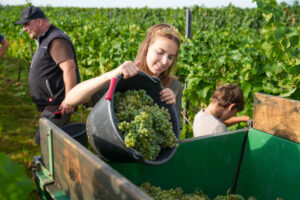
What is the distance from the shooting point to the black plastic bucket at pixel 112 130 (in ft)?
4.58

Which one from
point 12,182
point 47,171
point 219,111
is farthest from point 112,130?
point 219,111

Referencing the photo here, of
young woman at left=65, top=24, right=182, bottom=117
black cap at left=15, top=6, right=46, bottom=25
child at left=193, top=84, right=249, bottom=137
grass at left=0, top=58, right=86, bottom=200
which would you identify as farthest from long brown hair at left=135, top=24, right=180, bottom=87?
black cap at left=15, top=6, right=46, bottom=25

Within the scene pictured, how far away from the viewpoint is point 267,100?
6.88 ft

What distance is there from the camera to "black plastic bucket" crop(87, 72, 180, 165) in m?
1.39

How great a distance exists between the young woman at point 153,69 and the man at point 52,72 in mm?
1023

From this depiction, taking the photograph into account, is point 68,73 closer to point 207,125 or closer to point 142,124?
point 207,125

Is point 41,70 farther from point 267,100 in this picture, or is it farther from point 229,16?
point 229,16

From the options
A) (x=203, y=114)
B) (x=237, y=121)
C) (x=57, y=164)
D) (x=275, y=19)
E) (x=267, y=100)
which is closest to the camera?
(x=57, y=164)

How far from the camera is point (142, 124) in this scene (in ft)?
4.74

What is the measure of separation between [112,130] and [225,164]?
1.08 m

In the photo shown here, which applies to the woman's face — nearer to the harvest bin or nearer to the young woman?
the young woman

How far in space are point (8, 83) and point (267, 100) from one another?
8230mm

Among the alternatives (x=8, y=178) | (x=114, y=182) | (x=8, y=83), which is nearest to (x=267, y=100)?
(x=114, y=182)

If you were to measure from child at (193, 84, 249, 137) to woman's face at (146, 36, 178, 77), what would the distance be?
0.90 meters
